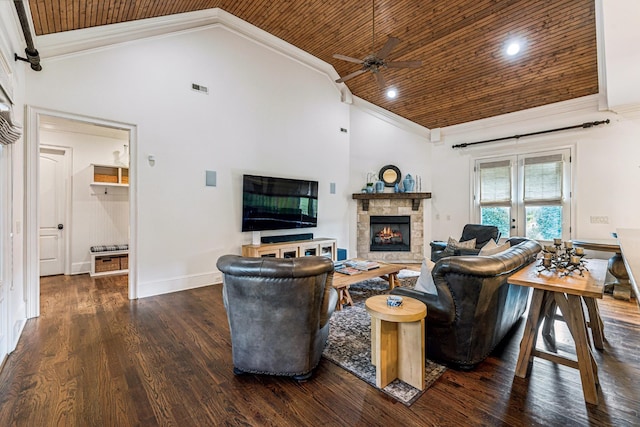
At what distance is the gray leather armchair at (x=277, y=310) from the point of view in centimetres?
189

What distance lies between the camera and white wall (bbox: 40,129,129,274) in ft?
17.3

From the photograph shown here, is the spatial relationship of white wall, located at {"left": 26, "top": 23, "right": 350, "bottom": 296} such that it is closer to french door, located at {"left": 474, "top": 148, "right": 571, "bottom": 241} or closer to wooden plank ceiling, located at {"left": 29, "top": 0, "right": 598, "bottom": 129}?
wooden plank ceiling, located at {"left": 29, "top": 0, "right": 598, "bottom": 129}

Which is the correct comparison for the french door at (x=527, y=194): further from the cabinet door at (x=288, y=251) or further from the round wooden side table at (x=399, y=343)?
the round wooden side table at (x=399, y=343)

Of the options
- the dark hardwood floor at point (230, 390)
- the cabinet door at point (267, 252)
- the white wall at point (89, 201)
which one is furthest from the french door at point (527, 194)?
the white wall at point (89, 201)

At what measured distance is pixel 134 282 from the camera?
12.7ft

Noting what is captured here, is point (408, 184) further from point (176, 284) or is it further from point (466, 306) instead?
point (176, 284)

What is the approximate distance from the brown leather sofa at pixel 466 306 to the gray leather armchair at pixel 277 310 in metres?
0.83

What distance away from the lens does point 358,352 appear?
2443mm

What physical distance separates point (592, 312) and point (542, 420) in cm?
139

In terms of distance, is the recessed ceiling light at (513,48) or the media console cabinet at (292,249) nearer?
the recessed ceiling light at (513,48)

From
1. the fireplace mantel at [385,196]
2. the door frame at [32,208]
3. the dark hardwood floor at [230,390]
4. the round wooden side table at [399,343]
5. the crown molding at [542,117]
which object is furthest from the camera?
the fireplace mantel at [385,196]

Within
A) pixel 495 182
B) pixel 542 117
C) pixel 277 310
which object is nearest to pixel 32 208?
pixel 277 310

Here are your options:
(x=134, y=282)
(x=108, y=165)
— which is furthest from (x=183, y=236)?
(x=108, y=165)

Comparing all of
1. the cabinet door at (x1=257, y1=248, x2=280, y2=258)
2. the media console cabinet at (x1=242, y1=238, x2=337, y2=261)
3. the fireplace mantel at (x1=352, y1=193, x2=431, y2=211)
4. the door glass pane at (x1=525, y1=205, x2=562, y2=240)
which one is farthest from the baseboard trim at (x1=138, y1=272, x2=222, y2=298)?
the door glass pane at (x1=525, y1=205, x2=562, y2=240)
